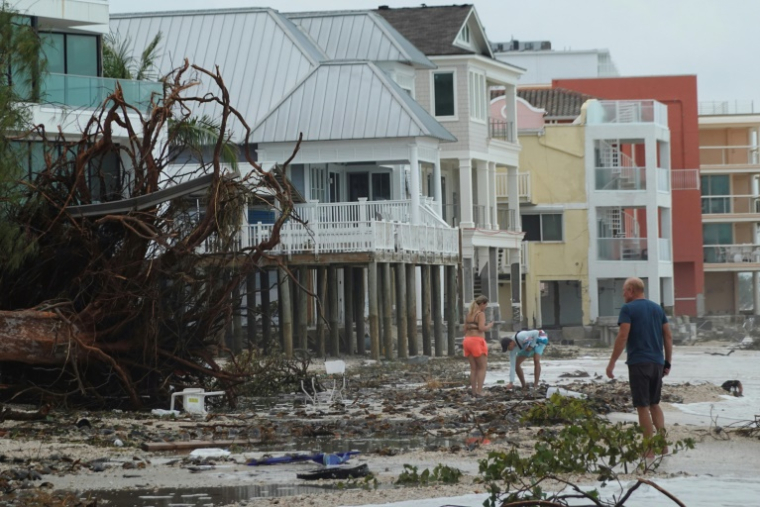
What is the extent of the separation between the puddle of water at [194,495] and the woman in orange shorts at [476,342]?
9588mm

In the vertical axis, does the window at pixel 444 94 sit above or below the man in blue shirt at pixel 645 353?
above

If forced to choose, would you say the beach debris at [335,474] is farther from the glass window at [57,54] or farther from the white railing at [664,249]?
the white railing at [664,249]

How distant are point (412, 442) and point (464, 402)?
4.95m

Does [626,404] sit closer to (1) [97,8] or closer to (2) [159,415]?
(2) [159,415]

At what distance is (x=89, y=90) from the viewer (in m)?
31.3

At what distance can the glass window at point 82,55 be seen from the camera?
33.2m

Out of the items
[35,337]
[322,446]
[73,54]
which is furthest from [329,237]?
[322,446]

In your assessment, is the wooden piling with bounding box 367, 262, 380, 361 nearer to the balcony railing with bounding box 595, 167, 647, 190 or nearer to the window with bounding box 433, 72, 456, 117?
the window with bounding box 433, 72, 456, 117

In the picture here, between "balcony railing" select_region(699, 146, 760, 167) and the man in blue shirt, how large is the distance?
67.0m

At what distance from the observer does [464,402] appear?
22188 millimetres

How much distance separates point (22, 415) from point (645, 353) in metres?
8.08

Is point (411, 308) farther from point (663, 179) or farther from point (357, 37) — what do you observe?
point (663, 179)

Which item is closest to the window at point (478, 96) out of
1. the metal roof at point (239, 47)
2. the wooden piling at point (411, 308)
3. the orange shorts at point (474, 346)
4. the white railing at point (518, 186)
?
the white railing at point (518, 186)

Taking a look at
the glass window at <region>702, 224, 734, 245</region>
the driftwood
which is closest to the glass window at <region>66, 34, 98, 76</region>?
the driftwood
